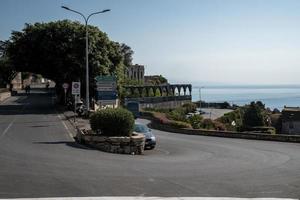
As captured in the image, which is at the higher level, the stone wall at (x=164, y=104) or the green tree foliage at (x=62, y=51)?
the green tree foliage at (x=62, y=51)

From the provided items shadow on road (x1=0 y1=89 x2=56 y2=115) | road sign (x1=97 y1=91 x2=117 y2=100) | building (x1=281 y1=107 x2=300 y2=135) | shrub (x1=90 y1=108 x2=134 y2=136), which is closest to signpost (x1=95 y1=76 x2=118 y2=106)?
road sign (x1=97 y1=91 x2=117 y2=100)

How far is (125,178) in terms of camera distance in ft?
44.9

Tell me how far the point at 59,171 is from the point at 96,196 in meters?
3.53

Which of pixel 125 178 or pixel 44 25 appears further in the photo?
pixel 44 25

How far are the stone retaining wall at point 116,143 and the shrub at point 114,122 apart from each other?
44 cm

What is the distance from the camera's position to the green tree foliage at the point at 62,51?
180ft

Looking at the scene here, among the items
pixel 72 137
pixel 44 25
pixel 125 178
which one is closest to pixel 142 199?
pixel 125 178

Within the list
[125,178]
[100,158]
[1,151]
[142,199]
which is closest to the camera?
[142,199]

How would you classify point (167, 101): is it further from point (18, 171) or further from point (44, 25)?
point (18, 171)

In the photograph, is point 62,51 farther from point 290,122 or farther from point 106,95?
point 290,122

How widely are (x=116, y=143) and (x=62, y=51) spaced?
33569mm

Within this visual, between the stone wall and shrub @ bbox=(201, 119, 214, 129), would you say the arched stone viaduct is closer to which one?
the stone wall

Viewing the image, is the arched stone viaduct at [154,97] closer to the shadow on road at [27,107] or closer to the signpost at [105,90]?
the shadow on road at [27,107]

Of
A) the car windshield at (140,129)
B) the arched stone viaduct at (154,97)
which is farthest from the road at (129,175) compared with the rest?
the arched stone viaduct at (154,97)
